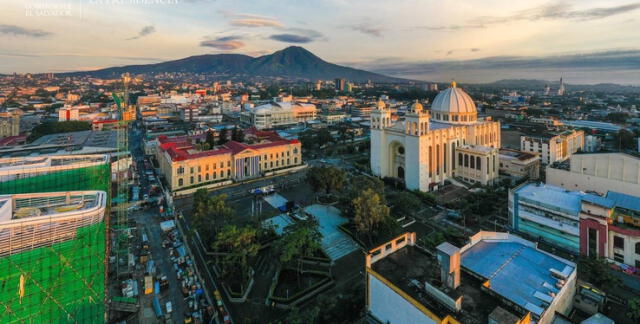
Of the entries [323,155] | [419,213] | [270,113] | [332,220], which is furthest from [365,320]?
[270,113]

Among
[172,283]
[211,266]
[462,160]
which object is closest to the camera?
[172,283]

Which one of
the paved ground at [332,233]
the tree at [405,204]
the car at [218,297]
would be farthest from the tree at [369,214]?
the car at [218,297]

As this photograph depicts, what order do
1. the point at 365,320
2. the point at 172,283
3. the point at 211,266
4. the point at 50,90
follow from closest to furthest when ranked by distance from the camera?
the point at 365,320 < the point at 172,283 < the point at 211,266 < the point at 50,90

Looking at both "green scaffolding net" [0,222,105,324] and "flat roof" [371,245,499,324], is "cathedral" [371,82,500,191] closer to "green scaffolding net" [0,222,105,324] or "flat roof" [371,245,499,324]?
"flat roof" [371,245,499,324]

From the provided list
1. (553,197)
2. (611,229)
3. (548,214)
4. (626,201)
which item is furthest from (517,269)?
(626,201)

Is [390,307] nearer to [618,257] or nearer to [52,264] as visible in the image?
[52,264]

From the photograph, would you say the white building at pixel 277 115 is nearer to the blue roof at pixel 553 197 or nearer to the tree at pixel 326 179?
the tree at pixel 326 179

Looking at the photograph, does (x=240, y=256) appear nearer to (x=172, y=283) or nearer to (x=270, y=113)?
(x=172, y=283)
